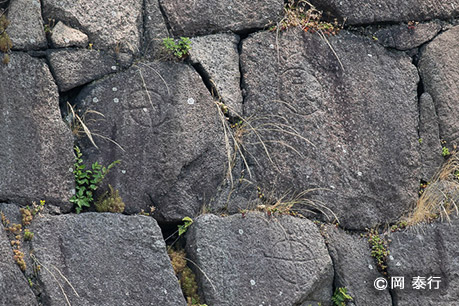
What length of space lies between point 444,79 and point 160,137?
223cm

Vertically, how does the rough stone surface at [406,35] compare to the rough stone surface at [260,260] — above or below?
above

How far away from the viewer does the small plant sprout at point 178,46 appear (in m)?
4.82

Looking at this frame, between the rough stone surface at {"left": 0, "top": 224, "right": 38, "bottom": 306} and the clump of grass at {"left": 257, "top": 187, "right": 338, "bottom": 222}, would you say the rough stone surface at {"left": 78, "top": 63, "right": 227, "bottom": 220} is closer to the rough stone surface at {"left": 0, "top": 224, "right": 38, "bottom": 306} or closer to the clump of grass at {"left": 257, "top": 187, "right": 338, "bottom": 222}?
the clump of grass at {"left": 257, "top": 187, "right": 338, "bottom": 222}

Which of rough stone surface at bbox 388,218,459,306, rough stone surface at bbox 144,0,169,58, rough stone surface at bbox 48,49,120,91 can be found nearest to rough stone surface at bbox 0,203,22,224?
rough stone surface at bbox 48,49,120,91

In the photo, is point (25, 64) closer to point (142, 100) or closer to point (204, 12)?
point (142, 100)

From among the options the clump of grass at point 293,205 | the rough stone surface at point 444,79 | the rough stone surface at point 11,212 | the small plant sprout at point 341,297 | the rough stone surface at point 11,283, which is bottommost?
the small plant sprout at point 341,297

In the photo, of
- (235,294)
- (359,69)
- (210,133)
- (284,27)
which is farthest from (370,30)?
(235,294)

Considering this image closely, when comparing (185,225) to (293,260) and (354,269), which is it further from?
(354,269)

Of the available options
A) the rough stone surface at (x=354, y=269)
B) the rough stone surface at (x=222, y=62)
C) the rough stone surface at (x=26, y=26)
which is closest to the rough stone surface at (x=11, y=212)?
the rough stone surface at (x=26, y=26)

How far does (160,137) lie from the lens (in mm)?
4703

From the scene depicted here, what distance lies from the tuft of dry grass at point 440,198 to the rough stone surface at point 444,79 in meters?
0.21

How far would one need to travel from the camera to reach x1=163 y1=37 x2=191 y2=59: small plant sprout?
190 inches

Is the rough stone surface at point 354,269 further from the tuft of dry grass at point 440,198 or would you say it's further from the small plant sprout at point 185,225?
the small plant sprout at point 185,225

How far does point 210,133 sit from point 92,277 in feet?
3.95
